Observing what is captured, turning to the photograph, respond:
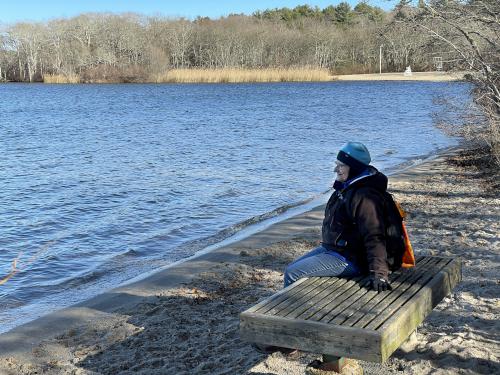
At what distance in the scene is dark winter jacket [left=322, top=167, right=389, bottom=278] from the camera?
4406 mm

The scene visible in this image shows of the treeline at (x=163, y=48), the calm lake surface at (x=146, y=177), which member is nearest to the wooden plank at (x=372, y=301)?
the calm lake surface at (x=146, y=177)

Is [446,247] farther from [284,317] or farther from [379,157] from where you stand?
[379,157]

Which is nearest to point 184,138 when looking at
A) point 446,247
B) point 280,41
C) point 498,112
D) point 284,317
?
point 498,112

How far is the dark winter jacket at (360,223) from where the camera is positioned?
4.41 metres

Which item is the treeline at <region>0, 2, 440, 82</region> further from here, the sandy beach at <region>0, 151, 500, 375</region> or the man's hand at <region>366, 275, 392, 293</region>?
the man's hand at <region>366, 275, 392, 293</region>

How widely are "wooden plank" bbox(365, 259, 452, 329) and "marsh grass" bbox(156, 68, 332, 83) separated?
82417mm

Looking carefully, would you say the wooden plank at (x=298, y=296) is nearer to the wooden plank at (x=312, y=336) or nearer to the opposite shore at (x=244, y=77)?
the wooden plank at (x=312, y=336)

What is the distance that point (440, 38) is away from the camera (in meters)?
12.7

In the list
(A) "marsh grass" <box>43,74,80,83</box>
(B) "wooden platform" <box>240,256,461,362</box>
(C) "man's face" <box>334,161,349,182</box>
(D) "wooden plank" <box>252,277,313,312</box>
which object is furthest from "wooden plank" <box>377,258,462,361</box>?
(A) "marsh grass" <box>43,74,80,83</box>

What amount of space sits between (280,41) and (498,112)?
87.8 m

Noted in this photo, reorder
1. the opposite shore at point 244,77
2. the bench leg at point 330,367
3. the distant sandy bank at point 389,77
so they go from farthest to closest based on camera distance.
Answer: the distant sandy bank at point 389,77
the opposite shore at point 244,77
the bench leg at point 330,367

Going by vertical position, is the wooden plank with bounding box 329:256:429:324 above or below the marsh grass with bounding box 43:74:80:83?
below

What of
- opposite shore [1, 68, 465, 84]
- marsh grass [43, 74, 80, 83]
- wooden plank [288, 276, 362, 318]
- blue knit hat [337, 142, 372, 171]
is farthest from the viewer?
marsh grass [43, 74, 80, 83]

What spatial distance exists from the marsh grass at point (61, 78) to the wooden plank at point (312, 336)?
93.5 metres
